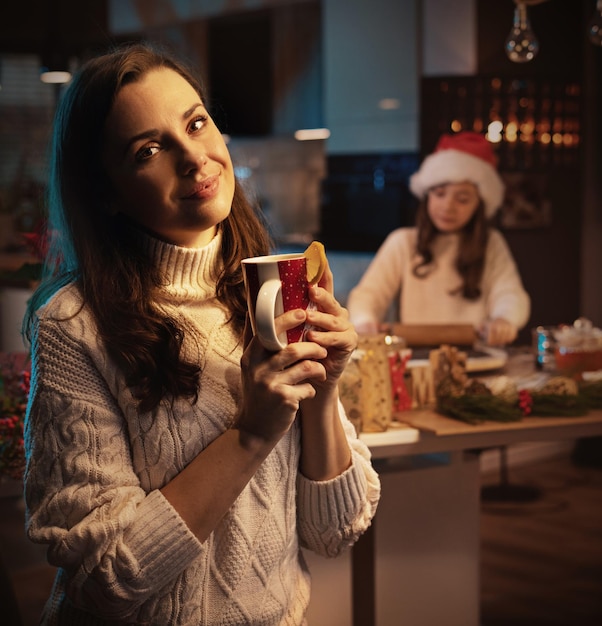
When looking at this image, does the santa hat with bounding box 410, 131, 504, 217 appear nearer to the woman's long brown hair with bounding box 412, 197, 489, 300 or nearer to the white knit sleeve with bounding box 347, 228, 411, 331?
the woman's long brown hair with bounding box 412, 197, 489, 300

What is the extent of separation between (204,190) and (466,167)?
3.25 metres

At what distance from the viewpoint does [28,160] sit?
27.0ft

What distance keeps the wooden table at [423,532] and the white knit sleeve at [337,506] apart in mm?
688

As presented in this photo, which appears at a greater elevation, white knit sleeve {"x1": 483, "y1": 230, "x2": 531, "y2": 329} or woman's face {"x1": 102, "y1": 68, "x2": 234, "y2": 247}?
woman's face {"x1": 102, "y1": 68, "x2": 234, "y2": 247}

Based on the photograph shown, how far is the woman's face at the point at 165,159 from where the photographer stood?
1.21 m

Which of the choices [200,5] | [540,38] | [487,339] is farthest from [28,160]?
[487,339]

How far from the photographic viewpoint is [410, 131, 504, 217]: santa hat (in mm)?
4281

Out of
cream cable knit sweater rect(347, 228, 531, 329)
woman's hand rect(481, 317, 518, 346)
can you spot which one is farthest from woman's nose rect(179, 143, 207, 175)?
cream cable knit sweater rect(347, 228, 531, 329)

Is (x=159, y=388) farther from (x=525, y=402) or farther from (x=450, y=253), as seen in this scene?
(x=450, y=253)

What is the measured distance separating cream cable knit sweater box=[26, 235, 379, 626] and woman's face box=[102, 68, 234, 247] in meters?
0.08

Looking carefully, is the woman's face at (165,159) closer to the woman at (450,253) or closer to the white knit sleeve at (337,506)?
the white knit sleeve at (337,506)

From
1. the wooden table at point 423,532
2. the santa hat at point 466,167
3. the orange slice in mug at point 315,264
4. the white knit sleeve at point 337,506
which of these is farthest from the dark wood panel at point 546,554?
the orange slice in mug at point 315,264

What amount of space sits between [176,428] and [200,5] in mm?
6652

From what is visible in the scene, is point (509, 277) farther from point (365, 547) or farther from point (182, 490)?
point (182, 490)
